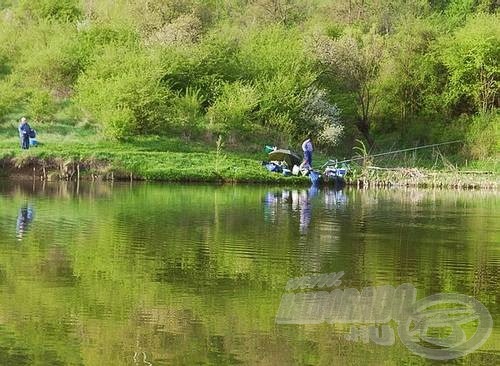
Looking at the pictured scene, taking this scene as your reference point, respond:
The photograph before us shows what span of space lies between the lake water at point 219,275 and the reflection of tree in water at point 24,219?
0.23 feet

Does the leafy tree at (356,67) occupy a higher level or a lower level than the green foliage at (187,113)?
higher

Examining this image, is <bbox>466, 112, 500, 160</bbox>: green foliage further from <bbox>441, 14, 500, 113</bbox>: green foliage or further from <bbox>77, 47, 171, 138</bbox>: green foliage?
<bbox>77, 47, 171, 138</bbox>: green foliage

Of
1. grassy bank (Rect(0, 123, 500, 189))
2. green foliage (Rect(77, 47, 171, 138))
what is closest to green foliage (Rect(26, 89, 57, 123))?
grassy bank (Rect(0, 123, 500, 189))

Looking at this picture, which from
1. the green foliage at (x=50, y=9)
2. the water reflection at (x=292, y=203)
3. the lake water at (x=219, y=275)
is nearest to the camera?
the lake water at (x=219, y=275)

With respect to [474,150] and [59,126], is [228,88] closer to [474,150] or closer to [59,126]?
[59,126]

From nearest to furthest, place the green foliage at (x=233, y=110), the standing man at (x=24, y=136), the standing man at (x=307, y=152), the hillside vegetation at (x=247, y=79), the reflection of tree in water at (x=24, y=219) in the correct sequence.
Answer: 1. the reflection of tree in water at (x=24, y=219)
2. the standing man at (x=24, y=136)
3. the standing man at (x=307, y=152)
4. the hillside vegetation at (x=247, y=79)
5. the green foliage at (x=233, y=110)

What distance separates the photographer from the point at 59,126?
54719 millimetres

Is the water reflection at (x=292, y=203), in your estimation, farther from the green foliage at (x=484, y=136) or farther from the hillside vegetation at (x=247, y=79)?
the green foliage at (x=484, y=136)

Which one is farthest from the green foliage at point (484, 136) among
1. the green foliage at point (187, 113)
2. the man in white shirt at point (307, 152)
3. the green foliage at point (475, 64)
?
the green foliage at point (187, 113)

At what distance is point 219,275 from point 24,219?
36.3 feet

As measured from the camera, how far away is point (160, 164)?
160 feet

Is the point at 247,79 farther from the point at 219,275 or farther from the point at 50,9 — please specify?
the point at 219,275

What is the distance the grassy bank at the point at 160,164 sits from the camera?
4703 cm

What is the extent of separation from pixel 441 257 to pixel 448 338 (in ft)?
28.2
